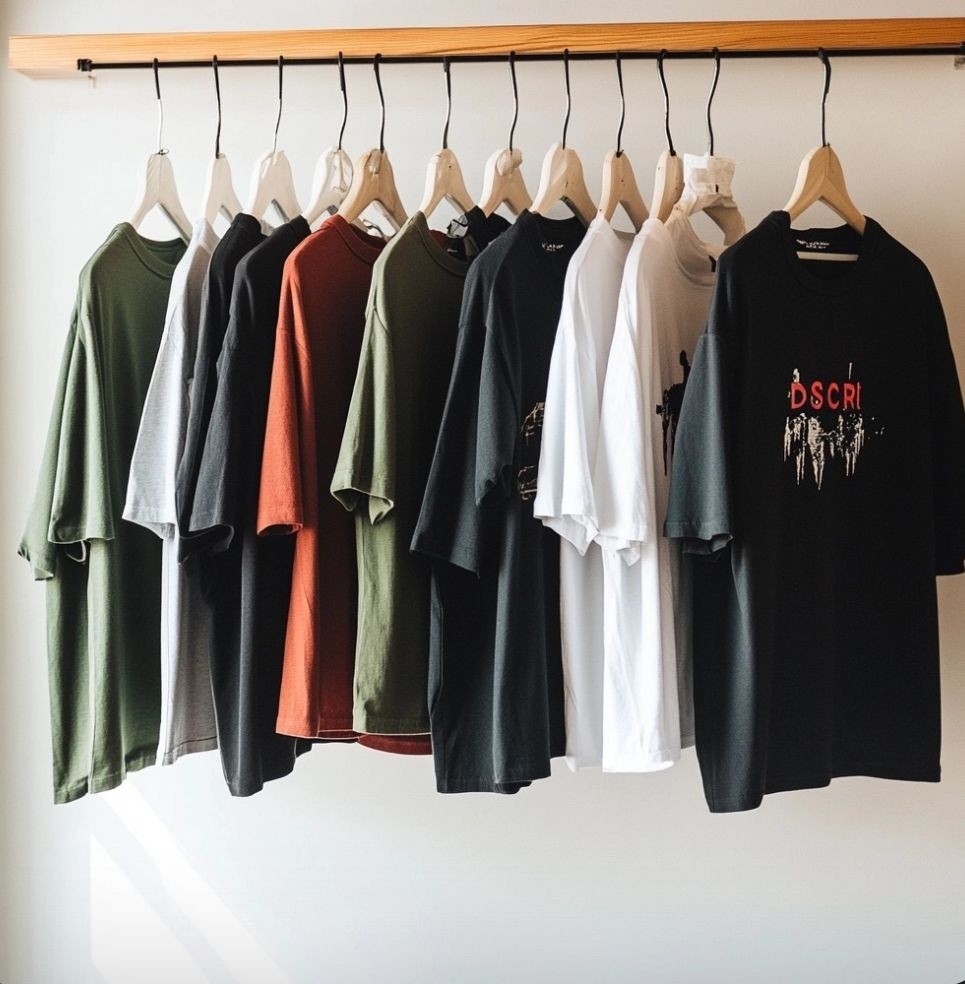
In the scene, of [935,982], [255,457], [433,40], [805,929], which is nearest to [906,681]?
[805,929]

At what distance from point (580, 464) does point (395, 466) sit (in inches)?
10.2

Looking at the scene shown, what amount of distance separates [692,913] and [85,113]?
1.99 meters

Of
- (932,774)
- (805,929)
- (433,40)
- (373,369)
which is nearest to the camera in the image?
(373,369)

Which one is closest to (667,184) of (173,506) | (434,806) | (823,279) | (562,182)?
(562,182)

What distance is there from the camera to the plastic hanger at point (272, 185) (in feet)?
5.25

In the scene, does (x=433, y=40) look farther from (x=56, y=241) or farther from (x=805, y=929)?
(x=805, y=929)

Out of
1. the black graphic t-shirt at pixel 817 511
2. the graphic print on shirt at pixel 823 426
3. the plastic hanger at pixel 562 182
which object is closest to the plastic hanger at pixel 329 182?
the plastic hanger at pixel 562 182

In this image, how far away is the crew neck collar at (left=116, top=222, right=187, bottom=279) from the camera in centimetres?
158

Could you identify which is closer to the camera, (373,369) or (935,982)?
(373,369)

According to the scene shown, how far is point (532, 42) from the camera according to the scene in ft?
5.30

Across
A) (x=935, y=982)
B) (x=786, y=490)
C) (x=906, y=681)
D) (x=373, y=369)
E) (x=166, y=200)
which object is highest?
(x=166, y=200)

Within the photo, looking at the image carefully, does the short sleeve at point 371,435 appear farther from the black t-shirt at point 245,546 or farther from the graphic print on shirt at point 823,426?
the graphic print on shirt at point 823,426

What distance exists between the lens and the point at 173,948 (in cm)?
204

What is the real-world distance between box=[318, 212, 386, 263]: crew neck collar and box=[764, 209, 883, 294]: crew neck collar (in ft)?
1.94
